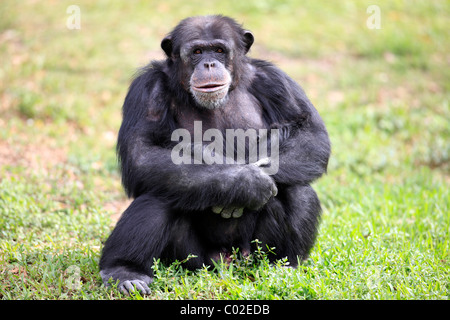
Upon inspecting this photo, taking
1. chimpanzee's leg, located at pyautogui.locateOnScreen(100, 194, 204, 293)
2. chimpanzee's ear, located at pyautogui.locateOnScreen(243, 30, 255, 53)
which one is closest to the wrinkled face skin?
chimpanzee's ear, located at pyautogui.locateOnScreen(243, 30, 255, 53)

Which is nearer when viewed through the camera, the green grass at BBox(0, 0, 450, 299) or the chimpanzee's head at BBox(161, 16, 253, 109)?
the green grass at BBox(0, 0, 450, 299)

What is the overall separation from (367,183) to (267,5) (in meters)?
6.99

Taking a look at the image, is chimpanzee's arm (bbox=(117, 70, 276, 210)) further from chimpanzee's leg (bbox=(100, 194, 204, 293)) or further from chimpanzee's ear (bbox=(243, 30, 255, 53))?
chimpanzee's ear (bbox=(243, 30, 255, 53))

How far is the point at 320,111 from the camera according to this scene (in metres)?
9.79

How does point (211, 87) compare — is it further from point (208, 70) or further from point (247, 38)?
point (247, 38)

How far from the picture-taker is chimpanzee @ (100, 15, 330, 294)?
439 centimetres

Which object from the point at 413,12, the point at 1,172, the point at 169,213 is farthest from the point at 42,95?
the point at 413,12

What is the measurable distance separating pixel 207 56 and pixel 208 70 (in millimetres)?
162

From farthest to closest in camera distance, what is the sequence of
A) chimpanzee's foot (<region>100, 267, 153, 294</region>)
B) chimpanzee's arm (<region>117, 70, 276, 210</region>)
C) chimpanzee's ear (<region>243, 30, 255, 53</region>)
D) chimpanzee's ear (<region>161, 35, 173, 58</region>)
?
chimpanzee's ear (<region>243, 30, 255, 53</region>) < chimpanzee's ear (<region>161, 35, 173, 58</region>) < chimpanzee's arm (<region>117, 70, 276, 210</region>) < chimpanzee's foot (<region>100, 267, 153, 294</region>)

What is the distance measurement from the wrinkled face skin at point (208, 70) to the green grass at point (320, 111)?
4.87ft

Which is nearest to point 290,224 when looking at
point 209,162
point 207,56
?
point 209,162

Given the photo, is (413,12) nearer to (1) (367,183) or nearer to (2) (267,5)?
(2) (267,5)

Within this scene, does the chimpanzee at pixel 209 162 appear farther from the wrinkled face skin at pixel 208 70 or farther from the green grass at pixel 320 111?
the green grass at pixel 320 111
